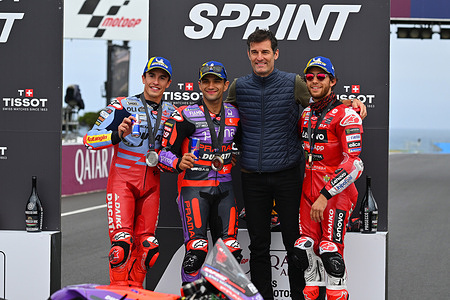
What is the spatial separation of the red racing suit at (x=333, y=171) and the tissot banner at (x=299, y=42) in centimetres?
97

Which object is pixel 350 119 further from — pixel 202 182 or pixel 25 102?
pixel 25 102

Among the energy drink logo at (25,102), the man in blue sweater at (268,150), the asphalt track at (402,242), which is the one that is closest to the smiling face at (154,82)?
the man in blue sweater at (268,150)

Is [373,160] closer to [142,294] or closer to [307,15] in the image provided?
[307,15]

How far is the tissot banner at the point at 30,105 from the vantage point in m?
5.86

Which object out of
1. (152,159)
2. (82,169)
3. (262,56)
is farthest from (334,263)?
(82,169)

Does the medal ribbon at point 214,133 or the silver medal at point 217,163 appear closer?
the silver medal at point 217,163

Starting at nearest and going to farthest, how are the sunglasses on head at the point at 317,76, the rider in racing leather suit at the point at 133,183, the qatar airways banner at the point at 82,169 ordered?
1. the sunglasses on head at the point at 317,76
2. the rider in racing leather suit at the point at 133,183
3. the qatar airways banner at the point at 82,169

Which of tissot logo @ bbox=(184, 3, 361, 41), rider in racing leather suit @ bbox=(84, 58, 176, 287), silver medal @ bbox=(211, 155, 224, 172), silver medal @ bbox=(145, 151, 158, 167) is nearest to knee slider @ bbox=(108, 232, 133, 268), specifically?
rider in racing leather suit @ bbox=(84, 58, 176, 287)

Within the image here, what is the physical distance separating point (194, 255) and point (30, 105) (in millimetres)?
2236

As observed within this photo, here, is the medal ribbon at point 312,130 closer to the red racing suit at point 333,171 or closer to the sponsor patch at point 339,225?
the red racing suit at point 333,171

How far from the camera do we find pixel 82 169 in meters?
15.8

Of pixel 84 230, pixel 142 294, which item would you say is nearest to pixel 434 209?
pixel 84 230

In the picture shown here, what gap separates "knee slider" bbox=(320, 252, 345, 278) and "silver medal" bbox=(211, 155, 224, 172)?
1.06 meters

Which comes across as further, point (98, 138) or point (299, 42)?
point (299, 42)
